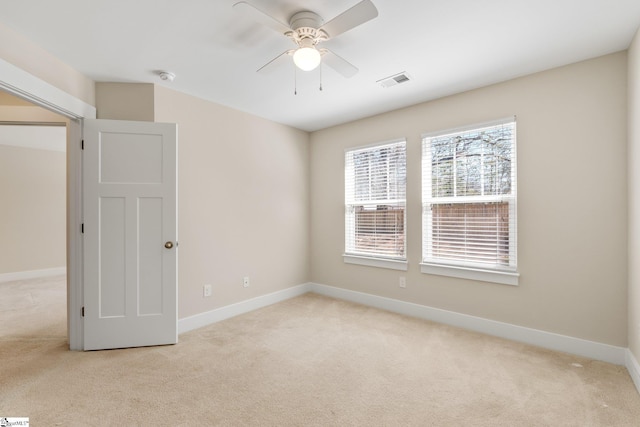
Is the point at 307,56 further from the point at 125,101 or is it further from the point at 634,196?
the point at 634,196

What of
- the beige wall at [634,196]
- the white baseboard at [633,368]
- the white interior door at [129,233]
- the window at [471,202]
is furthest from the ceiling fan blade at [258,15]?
the white baseboard at [633,368]

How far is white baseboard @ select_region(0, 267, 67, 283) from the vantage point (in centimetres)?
547

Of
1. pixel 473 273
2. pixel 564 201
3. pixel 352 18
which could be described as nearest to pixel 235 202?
pixel 352 18

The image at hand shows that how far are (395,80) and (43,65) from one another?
3.02 metres

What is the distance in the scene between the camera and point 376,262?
3969mm

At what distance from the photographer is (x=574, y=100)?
2602 mm

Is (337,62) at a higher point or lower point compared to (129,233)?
higher

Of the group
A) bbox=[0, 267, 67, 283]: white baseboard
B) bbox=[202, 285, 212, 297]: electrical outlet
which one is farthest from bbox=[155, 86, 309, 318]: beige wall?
bbox=[0, 267, 67, 283]: white baseboard

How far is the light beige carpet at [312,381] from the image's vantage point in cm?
183

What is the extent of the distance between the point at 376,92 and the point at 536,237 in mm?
2160

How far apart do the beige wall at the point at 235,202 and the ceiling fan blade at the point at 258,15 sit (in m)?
1.79

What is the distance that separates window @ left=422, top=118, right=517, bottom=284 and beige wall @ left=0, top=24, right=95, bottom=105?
356 centimetres

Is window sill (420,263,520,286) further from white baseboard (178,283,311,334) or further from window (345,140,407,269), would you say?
white baseboard (178,283,311,334)

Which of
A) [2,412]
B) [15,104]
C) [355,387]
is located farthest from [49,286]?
[355,387]
